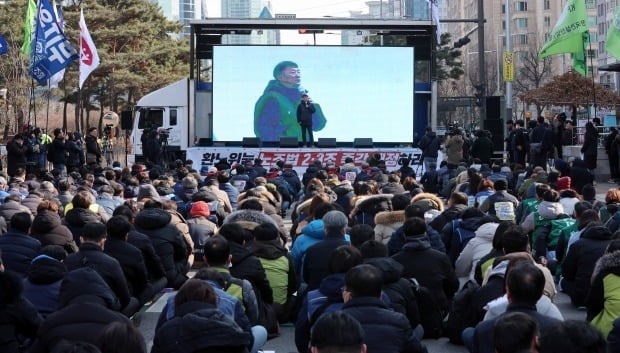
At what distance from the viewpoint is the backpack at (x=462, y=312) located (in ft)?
31.4

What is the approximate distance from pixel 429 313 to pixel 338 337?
5718 mm

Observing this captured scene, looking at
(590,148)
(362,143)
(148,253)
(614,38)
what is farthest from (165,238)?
(362,143)

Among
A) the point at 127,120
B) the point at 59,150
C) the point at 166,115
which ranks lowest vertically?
the point at 59,150

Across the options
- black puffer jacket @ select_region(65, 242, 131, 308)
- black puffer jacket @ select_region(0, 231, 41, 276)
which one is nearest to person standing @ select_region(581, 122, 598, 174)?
black puffer jacket @ select_region(0, 231, 41, 276)

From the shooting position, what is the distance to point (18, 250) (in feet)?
36.6

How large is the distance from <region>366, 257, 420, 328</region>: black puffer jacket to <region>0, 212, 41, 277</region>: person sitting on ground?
3872 millimetres

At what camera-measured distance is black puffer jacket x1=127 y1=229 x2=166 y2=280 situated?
11.9 m

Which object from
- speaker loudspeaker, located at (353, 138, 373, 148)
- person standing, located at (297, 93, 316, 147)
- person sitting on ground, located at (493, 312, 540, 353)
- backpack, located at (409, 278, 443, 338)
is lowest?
backpack, located at (409, 278, 443, 338)

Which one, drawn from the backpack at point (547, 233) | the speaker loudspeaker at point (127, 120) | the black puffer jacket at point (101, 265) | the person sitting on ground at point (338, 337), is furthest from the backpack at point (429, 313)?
the speaker loudspeaker at point (127, 120)

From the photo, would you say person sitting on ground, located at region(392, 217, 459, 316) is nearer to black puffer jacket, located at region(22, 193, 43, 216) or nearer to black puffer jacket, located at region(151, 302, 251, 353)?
black puffer jacket, located at region(151, 302, 251, 353)

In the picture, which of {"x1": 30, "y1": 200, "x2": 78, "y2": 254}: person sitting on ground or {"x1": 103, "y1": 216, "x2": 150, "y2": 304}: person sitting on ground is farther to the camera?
{"x1": 30, "y1": 200, "x2": 78, "y2": 254}: person sitting on ground

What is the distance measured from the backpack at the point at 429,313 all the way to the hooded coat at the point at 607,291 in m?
1.84

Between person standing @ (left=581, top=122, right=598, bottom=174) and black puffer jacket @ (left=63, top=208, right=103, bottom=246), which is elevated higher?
person standing @ (left=581, top=122, right=598, bottom=174)

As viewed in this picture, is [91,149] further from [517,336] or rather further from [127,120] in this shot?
[517,336]
